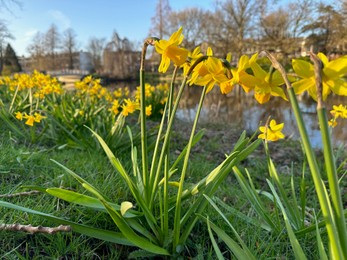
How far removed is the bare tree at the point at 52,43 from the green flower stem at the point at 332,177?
3455cm

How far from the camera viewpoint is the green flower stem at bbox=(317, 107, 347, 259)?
46cm

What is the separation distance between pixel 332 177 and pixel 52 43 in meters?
35.9

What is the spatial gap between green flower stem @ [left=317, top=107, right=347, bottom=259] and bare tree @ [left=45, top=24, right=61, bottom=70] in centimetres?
3455

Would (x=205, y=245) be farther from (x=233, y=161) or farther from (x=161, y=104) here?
(x=161, y=104)

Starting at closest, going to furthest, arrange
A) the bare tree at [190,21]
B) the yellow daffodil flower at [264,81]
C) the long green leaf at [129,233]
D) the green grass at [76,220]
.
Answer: the yellow daffodil flower at [264,81] < the long green leaf at [129,233] < the green grass at [76,220] < the bare tree at [190,21]

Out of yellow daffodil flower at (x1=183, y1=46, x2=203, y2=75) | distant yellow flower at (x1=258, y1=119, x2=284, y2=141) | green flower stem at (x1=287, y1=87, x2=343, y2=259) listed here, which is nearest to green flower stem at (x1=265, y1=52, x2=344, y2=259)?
green flower stem at (x1=287, y1=87, x2=343, y2=259)

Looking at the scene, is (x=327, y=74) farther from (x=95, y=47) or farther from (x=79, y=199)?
(x=95, y=47)

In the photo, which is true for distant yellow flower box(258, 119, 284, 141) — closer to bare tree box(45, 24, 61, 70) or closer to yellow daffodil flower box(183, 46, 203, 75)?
yellow daffodil flower box(183, 46, 203, 75)

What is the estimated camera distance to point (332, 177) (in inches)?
19.1

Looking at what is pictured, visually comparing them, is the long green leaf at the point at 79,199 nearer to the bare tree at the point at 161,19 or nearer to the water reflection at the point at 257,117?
the water reflection at the point at 257,117

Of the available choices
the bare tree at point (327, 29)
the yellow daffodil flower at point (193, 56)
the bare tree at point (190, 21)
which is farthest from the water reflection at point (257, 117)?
the bare tree at point (190, 21)

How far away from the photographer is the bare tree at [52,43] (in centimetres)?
3108

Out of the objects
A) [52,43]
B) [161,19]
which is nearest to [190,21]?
[161,19]

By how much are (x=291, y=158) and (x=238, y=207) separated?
2075 mm
